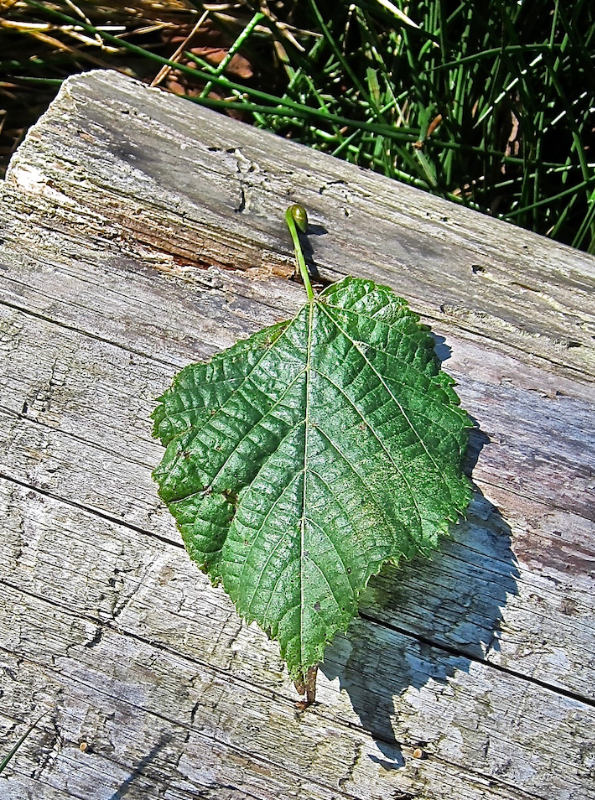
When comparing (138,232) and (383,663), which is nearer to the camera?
(383,663)

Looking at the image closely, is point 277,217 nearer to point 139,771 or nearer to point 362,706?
point 362,706

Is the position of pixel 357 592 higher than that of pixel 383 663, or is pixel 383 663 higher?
pixel 357 592

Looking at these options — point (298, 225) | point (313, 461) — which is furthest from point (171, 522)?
point (298, 225)

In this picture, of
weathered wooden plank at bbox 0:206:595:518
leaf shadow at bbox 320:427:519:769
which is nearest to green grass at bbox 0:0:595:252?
weathered wooden plank at bbox 0:206:595:518

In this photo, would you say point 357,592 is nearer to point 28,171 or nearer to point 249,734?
point 249,734

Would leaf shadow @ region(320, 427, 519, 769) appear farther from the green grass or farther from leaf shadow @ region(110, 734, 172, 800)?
the green grass

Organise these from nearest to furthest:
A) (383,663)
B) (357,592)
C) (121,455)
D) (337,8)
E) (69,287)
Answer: (357,592)
(383,663)
(121,455)
(69,287)
(337,8)

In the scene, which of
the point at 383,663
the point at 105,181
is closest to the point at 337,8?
the point at 105,181
